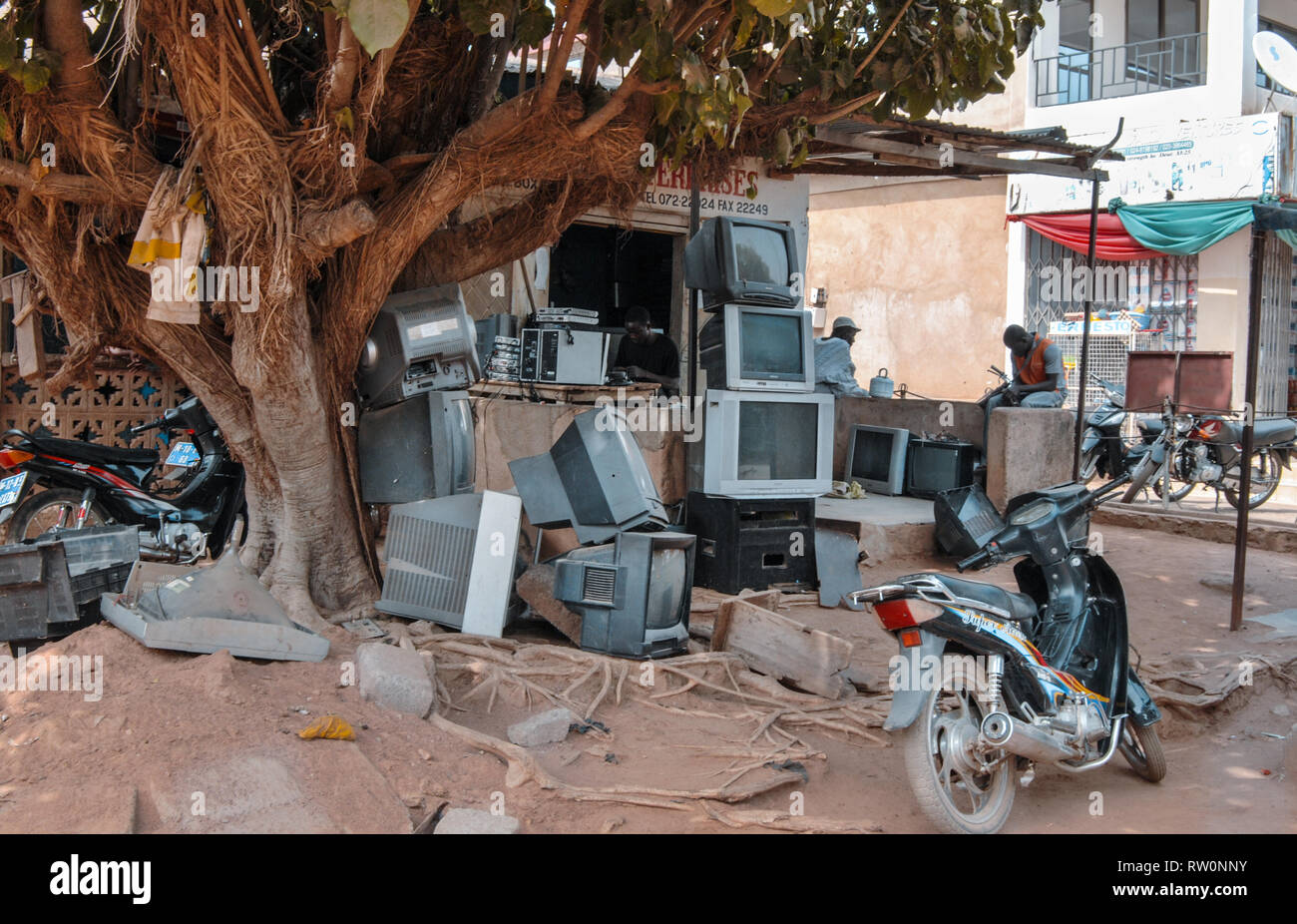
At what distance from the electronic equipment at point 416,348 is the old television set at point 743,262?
6.11 feet

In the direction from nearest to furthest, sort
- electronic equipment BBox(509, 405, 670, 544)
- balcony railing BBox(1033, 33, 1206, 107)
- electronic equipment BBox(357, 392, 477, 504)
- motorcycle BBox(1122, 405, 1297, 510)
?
electronic equipment BBox(509, 405, 670, 544) < electronic equipment BBox(357, 392, 477, 504) < motorcycle BBox(1122, 405, 1297, 510) < balcony railing BBox(1033, 33, 1206, 107)

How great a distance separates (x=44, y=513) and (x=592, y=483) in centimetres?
359

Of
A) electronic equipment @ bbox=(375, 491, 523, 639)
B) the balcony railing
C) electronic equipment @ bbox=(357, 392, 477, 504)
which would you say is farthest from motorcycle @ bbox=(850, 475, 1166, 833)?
the balcony railing

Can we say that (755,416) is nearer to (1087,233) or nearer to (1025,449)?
(1025,449)

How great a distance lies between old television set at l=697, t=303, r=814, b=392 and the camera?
22.4 ft

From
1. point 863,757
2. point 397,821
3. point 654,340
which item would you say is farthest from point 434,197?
point 654,340

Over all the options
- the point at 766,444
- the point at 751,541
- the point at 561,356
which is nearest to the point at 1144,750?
the point at 751,541

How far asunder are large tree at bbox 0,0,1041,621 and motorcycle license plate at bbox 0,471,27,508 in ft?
3.51

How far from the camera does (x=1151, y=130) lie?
47.8 feet

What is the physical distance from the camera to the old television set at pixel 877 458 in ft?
32.0

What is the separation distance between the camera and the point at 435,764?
3816 millimetres

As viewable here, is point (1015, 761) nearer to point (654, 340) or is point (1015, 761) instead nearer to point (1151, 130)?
point (654, 340)
